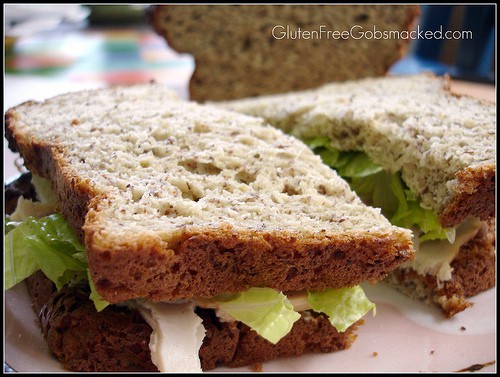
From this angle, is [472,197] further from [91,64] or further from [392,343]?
[91,64]

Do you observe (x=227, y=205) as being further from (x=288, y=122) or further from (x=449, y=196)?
(x=288, y=122)

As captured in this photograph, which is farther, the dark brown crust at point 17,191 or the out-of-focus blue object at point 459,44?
→ the out-of-focus blue object at point 459,44

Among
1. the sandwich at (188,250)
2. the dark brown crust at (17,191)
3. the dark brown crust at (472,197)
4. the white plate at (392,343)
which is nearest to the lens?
the sandwich at (188,250)

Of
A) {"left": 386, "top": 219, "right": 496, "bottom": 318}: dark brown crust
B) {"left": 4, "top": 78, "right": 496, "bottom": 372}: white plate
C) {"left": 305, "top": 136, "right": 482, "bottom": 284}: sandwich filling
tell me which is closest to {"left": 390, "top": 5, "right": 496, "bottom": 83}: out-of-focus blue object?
{"left": 305, "top": 136, "right": 482, "bottom": 284}: sandwich filling

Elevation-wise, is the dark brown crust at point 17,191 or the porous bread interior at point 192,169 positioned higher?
the porous bread interior at point 192,169

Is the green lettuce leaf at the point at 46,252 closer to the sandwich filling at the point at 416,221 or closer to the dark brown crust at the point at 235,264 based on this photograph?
the dark brown crust at the point at 235,264

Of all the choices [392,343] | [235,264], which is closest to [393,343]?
[392,343]

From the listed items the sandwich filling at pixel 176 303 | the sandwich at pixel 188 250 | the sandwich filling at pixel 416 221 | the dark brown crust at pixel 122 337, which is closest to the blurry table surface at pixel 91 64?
the sandwich filling at pixel 416 221
